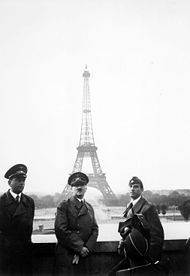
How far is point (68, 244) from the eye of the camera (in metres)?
3.44

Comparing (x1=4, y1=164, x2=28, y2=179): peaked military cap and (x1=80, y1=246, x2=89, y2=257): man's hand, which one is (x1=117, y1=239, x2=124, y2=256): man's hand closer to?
(x1=80, y1=246, x2=89, y2=257): man's hand

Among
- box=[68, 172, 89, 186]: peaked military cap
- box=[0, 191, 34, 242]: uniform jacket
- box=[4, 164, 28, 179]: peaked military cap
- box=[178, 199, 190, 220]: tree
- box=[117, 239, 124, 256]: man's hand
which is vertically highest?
box=[4, 164, 28, 179]: peaked military cap

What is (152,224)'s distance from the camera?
3.63 m

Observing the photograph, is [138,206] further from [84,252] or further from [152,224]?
[84,252]

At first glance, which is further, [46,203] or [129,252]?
[46,203]

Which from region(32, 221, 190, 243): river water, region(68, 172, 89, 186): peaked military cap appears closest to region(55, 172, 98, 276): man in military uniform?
region(68, 172, 89, 186): peaked military cap

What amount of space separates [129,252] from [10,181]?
1.62m

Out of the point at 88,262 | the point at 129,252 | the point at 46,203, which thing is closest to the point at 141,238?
the point at 129,252

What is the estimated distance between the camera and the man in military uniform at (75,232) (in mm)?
3451

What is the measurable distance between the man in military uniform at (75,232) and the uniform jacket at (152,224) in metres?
0.49

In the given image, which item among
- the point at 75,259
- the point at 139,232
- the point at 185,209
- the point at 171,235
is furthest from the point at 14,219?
the point at 185,209

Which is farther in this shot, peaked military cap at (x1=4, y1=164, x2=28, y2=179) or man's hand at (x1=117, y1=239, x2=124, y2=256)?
peaked military cap at (x1=4, y1=164, x2=28, y2=179)

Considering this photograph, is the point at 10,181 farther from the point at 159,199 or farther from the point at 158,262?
the point at 159,199

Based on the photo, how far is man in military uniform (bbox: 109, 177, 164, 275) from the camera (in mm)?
3498
